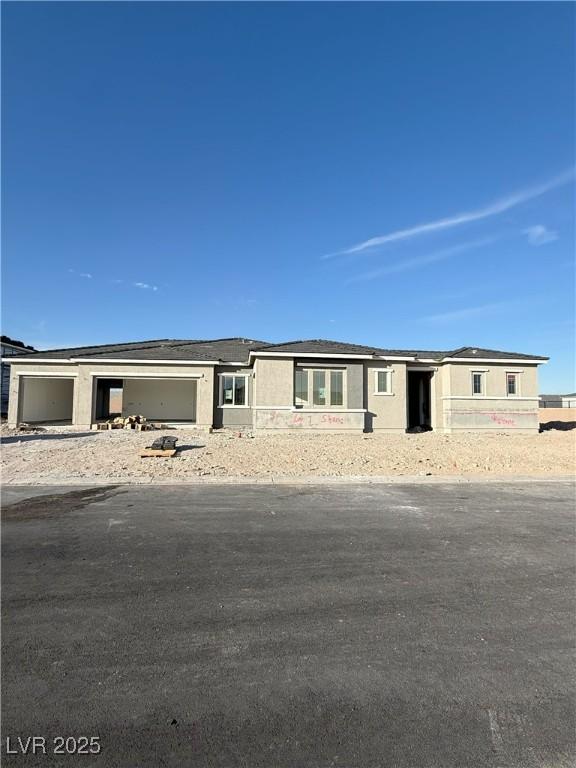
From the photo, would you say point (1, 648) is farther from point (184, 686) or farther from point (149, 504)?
point (149, 504)

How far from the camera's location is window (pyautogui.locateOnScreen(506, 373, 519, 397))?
24.2 m

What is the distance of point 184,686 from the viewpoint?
2.97 metres

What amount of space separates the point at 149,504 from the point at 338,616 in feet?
17.8

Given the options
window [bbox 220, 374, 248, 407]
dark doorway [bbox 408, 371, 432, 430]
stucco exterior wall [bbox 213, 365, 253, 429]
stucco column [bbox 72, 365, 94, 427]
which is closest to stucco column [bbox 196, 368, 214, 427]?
stucco exterior wall [bbox 213, 365, 253, 429]

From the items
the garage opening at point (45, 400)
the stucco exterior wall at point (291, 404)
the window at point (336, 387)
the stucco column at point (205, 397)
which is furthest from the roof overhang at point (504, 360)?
the garage opening at point (45, 400)

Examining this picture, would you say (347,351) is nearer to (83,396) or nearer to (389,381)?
(389,381)

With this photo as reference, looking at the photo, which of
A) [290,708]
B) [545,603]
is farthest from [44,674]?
[545,603]

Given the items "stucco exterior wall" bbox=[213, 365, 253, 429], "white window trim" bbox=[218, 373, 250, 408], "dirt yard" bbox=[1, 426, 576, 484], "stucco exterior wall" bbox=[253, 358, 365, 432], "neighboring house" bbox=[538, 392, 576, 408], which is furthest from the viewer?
"neighboring house" bbox=[538, 392, 576, 408]

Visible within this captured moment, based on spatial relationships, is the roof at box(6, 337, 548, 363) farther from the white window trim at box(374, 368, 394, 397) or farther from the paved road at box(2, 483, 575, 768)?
the paved road at box(2, 483, 575, 768)

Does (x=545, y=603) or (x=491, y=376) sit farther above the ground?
(x=491, y=376)

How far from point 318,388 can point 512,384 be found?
1164 cm

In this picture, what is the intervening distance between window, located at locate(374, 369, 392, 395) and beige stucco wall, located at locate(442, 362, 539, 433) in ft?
12.1

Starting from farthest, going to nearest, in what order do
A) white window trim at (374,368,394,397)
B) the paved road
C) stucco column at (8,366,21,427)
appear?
white window trim at (374,368,394,397)
stucco column at (8,366,21,427)
the paved road

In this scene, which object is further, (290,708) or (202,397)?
(202,397)
